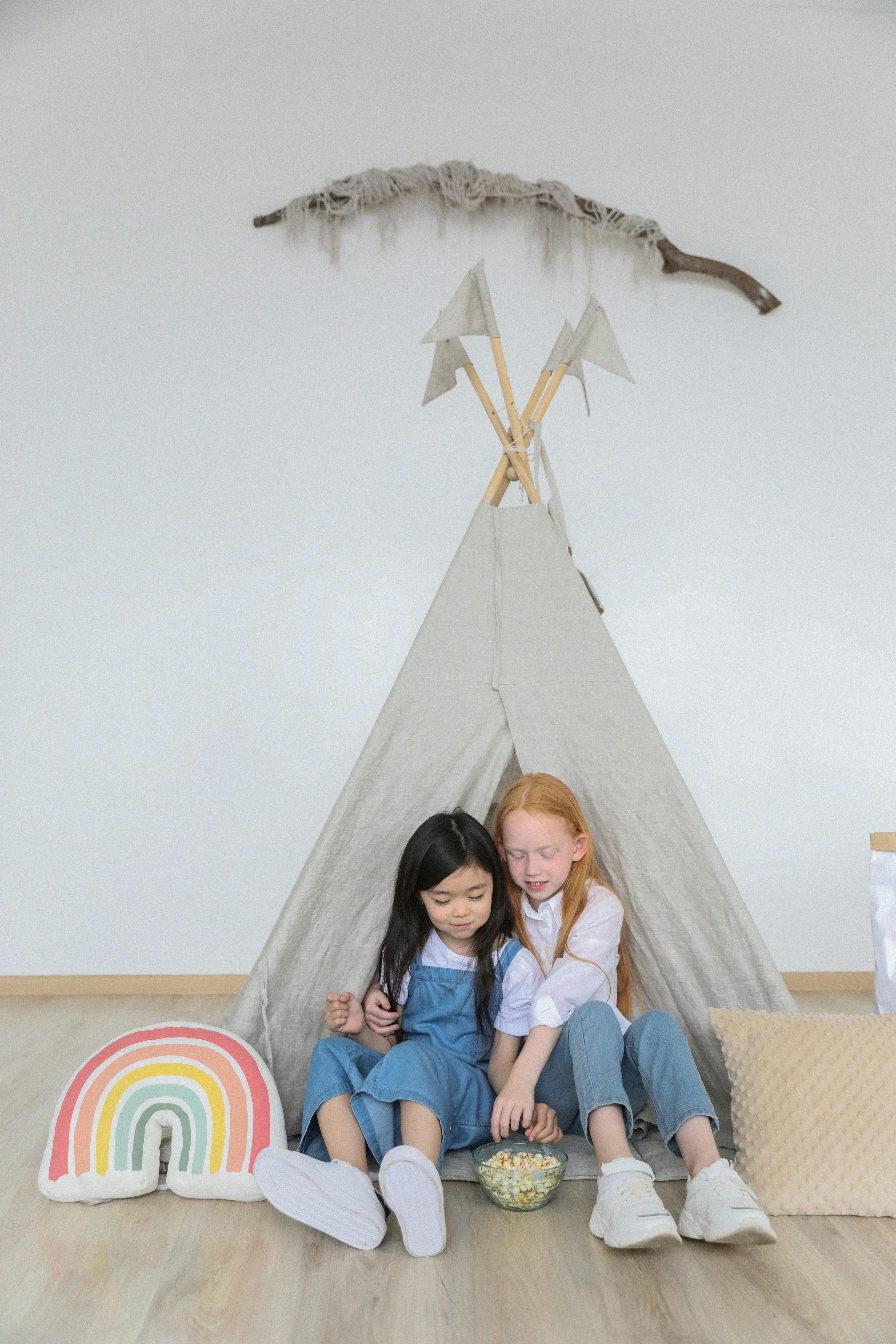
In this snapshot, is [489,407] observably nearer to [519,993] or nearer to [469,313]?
[469,313]

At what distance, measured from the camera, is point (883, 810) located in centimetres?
301

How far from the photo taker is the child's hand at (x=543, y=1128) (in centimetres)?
154

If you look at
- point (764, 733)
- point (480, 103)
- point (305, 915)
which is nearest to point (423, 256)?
point (480, 103)

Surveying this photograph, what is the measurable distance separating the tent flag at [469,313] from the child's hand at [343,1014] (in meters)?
1.20

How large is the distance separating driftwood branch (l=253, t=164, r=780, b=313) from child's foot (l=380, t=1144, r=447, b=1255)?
8.51 ft

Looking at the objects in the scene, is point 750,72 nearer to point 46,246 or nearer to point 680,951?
point 46,246

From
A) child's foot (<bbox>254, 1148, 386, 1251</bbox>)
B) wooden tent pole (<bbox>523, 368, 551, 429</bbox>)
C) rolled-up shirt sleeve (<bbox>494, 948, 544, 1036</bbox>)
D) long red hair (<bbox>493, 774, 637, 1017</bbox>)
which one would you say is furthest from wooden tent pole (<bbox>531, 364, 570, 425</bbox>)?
child's foot (<bbox>254, 1148, 386, 1251</bbox>)

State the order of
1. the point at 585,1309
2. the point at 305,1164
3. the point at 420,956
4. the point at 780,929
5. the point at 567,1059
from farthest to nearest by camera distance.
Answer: the point at 780,929 → the point at 420,956 → the point at 567,1059 → the point at 305,1164 → the point at 585,1309

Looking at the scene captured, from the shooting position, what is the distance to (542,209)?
10.1 ft

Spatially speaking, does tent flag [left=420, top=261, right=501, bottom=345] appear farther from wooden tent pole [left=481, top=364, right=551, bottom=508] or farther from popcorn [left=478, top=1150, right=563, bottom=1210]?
popcorn [left=478, top=1150, right=563, bottom=1210]

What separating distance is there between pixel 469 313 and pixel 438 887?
3.61 ft

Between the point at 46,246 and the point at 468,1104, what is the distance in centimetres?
271

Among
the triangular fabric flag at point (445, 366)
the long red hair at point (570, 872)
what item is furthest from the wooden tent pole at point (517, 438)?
the long red hair at point (570, 872)

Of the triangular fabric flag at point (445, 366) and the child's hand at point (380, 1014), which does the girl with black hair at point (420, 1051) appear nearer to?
the child's hand at point (380, 1014)
